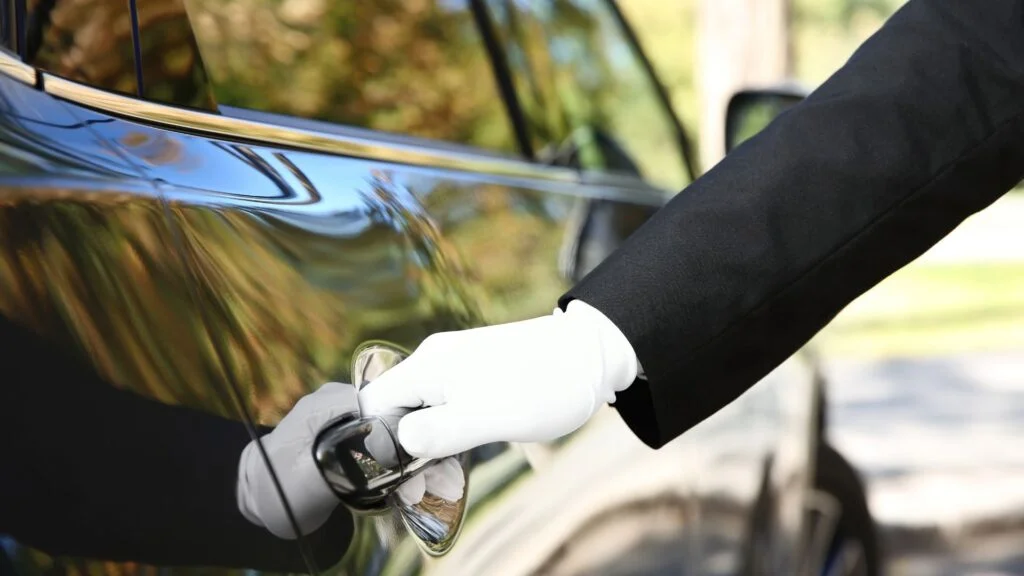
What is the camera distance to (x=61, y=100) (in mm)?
1133

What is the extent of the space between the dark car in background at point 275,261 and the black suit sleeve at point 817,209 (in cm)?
23

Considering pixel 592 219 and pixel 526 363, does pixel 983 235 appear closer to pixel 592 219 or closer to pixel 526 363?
pixel 592 219

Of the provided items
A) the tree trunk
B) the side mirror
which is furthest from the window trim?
the tree trunk

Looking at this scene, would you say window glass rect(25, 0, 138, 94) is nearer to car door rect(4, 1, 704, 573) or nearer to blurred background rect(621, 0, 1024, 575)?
car door rect(4, 1, 704, 573)

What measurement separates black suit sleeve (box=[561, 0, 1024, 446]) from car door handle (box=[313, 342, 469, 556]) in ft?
0.76

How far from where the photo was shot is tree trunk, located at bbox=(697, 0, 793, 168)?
36.2 feet

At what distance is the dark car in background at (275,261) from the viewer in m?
0.92

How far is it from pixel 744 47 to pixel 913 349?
122 inches

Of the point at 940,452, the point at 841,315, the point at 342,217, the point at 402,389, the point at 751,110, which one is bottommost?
the point at 841,315

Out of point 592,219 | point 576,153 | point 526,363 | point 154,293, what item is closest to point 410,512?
point 526,363

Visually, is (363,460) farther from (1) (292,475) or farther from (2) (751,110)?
(2) (751,110)

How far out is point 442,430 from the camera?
1218 millimetres

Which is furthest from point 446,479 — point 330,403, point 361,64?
point 361,64

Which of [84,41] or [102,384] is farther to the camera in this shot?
[84,41]
